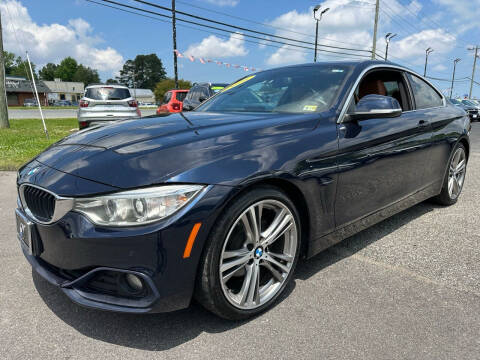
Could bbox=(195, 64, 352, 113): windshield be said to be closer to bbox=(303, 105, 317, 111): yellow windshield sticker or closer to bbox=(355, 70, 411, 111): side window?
bbox=(303, 105, 317, 111): yellow windshield sticker

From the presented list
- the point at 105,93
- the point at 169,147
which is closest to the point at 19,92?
the point at 105,93

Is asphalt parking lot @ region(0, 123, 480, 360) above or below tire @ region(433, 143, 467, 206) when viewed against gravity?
below

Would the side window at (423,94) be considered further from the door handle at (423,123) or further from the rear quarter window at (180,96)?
the rear quarter window at (180,96)

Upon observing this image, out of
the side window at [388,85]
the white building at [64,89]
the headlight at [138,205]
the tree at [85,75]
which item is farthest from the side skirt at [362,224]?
the tree at [85,75]

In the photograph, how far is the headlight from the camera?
1717mm

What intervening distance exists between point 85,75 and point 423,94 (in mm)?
134632

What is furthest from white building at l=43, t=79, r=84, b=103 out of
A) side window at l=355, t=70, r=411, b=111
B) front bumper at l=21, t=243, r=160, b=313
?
front bumper at l=21, t=243, r=160, b=313

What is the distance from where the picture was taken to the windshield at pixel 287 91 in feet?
9.04

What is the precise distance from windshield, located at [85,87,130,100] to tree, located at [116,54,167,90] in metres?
125

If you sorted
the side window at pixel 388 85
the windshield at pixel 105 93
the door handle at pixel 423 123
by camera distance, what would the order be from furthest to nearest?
the windshield at pixel 105 93, the door handle at pixel 423 123, the side window at pixel 388 85

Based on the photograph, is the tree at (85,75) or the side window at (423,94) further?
the tree at (85,75)

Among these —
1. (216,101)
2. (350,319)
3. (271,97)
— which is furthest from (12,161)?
(350,319)

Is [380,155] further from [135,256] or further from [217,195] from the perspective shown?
[135,256]

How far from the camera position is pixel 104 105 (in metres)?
11.4
